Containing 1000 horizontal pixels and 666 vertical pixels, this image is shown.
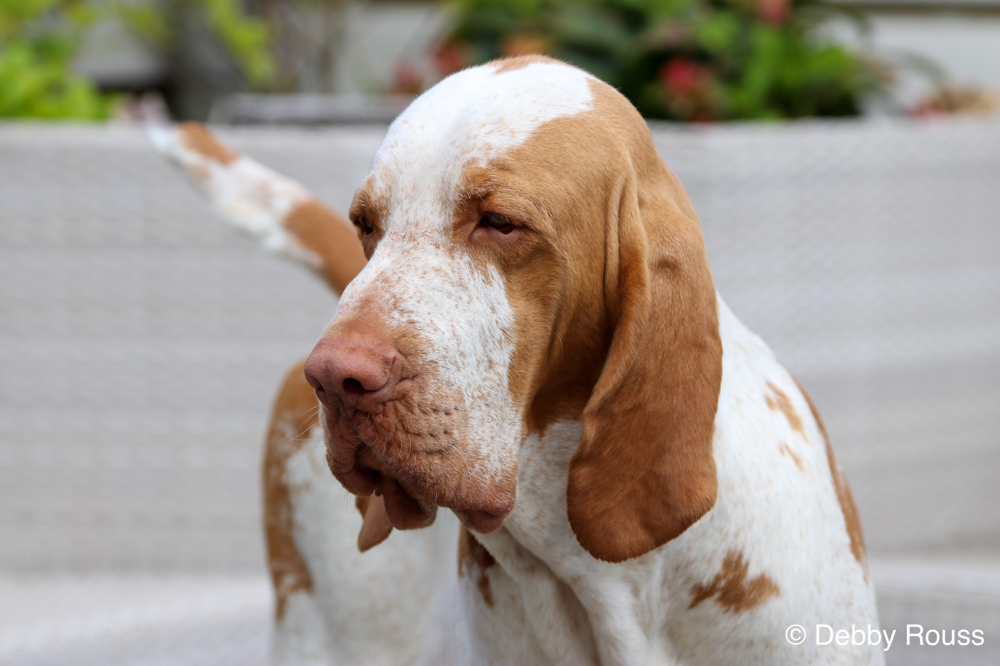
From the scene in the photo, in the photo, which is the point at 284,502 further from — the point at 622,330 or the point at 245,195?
the point at 622,330

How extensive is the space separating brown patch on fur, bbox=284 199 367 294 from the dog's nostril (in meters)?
0.58

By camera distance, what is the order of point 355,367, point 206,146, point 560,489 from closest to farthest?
point 355,367 < point 560,489 < point 206,146

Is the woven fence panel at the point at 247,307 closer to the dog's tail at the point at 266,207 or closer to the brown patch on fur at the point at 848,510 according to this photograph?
the dog's tail at the point at 266,207

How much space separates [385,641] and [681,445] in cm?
66

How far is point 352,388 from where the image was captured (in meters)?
0.87

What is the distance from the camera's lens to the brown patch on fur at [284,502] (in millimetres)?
1418

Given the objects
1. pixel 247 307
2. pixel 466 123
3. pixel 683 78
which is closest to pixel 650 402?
pixel 466 123

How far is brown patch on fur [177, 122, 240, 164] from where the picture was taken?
1539 millimetres

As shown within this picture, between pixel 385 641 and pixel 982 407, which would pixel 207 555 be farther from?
pixel 982 407

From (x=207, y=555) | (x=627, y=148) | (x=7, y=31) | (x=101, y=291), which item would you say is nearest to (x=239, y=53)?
(x=7, y=31)

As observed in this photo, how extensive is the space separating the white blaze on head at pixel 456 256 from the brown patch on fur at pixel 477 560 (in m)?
0.25

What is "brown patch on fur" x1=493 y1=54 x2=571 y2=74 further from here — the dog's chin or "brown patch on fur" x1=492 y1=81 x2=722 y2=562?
the dog's chin

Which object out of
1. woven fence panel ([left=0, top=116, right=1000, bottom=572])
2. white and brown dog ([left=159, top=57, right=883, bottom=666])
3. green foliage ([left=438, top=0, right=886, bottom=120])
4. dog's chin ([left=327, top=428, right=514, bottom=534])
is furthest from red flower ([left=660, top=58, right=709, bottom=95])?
dog's chin ([left=327, top=428, right=514, bottom=534])

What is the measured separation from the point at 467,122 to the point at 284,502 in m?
0.74
